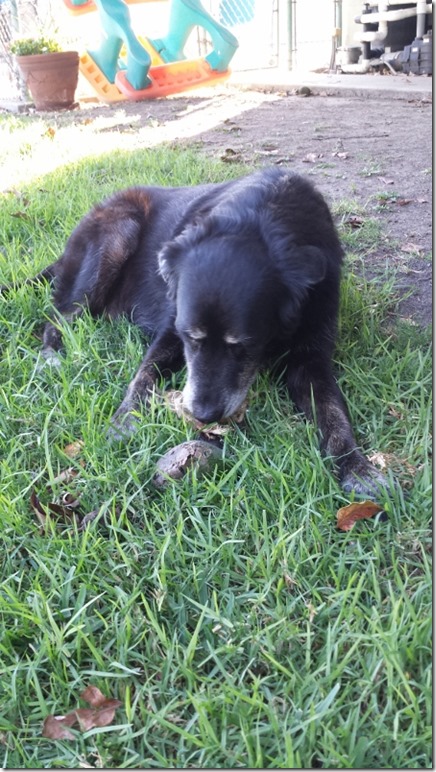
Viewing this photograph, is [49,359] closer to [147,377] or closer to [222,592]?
[147,377]

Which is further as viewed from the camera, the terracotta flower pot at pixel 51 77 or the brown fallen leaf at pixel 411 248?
the terracotta flower pot at pixel 51 77

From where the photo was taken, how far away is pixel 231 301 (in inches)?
104

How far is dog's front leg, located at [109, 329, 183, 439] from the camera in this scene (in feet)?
9.07

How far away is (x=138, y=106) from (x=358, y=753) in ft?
36.6

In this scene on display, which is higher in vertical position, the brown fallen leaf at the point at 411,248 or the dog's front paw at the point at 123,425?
the brown fallen leaf at the point at 411,248

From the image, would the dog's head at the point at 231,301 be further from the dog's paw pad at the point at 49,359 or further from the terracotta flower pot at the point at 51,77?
the terracotta flower pot at the point at 51,77

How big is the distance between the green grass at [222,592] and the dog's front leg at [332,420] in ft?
0.24

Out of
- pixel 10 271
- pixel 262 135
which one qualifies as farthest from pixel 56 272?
pixel 262 135

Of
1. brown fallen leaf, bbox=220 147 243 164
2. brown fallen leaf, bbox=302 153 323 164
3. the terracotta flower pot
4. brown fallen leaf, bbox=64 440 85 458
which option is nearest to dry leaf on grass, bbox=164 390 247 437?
brown fallen leaf, bbox=64 440 85 458

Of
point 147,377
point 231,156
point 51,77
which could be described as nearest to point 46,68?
point 51,77

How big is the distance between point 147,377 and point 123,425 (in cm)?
38

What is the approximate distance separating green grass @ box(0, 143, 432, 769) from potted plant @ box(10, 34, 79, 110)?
9.02 meters

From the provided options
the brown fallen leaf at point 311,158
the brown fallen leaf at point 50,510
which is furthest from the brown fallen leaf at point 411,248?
the brown fallen leaf at point 50,510

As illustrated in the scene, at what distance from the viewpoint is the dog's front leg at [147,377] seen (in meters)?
2.76
